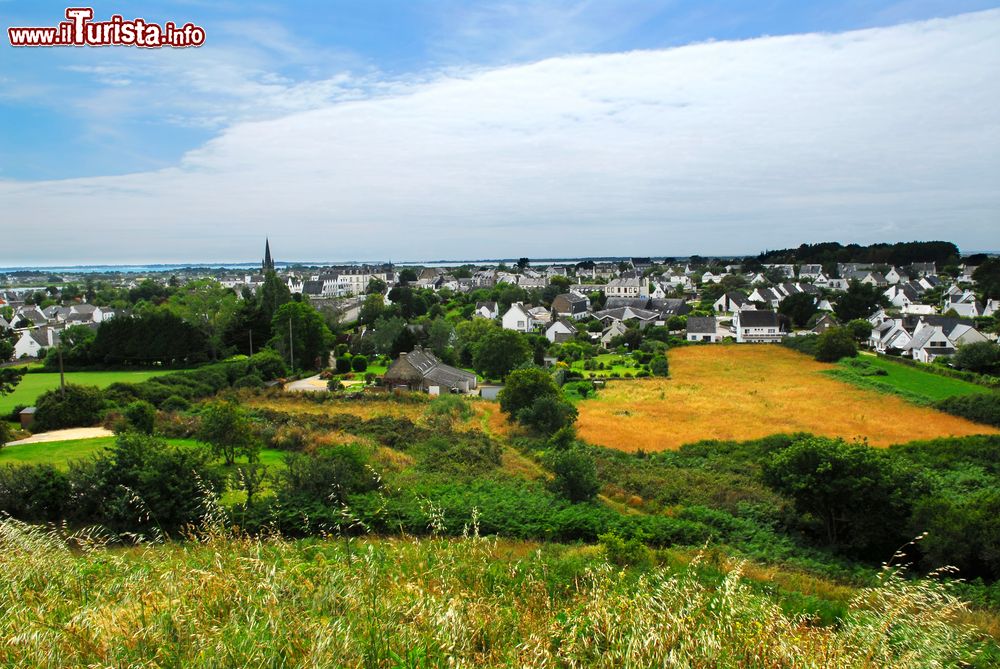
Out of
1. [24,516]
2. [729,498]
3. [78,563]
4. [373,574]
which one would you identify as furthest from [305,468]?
[729,498]

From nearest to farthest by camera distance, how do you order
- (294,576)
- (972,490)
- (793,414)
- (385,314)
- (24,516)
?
(294,576) < (24,516) < (972,490) < (793,414) < (385,314)

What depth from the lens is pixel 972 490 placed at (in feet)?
55.1

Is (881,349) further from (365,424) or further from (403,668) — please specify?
(403,668)

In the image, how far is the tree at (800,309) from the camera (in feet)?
209

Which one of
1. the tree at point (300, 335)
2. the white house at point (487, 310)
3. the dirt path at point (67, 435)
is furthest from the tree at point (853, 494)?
the white house at point (487, 310)

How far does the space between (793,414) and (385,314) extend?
127 feet

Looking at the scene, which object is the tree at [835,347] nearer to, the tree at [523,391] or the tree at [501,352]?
the tree at [501,352]

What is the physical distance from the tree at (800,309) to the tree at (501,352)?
38416 mm

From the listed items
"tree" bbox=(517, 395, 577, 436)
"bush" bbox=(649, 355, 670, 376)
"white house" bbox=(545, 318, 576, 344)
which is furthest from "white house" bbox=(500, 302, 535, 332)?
"tree" bbox=(517, 395, 577, 436)

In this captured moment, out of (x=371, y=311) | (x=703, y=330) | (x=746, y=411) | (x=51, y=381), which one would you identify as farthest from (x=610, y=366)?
(x=51, y=381)

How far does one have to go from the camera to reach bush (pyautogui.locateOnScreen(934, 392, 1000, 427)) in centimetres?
2667

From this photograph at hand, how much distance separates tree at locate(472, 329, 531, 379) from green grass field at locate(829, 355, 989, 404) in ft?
65.5

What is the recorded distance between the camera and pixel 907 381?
3622 cm

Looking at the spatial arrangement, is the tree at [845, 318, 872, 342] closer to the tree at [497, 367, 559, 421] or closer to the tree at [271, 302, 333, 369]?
the tree at [497, 367, 559, 421]
